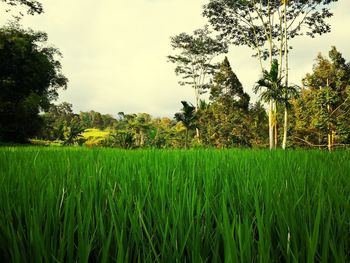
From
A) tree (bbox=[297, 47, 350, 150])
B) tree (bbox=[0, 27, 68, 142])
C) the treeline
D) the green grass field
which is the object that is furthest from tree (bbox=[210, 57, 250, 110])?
the green grass field

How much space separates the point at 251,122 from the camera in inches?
883

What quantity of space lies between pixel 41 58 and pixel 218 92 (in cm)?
1544

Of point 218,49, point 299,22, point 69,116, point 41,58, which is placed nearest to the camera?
point 299,22

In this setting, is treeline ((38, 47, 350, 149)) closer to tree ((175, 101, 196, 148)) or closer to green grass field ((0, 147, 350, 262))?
tree ((175, 101, 196, 148))

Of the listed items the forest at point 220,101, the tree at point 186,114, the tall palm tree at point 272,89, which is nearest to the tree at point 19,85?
the forest at point 220,101

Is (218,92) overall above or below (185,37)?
below

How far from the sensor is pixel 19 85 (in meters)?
23.7

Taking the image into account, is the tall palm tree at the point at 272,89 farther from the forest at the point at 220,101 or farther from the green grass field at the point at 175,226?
the green grass field at the point at 175,226

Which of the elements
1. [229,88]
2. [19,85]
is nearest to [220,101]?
[229,88]

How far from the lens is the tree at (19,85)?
72.4 ft

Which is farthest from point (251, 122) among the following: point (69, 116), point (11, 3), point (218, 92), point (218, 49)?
point (69, 116)

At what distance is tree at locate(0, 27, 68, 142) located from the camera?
72.4 feet

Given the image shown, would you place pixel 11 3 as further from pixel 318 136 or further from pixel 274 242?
pixel 318 136

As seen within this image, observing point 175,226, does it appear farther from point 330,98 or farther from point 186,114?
point 330,98
